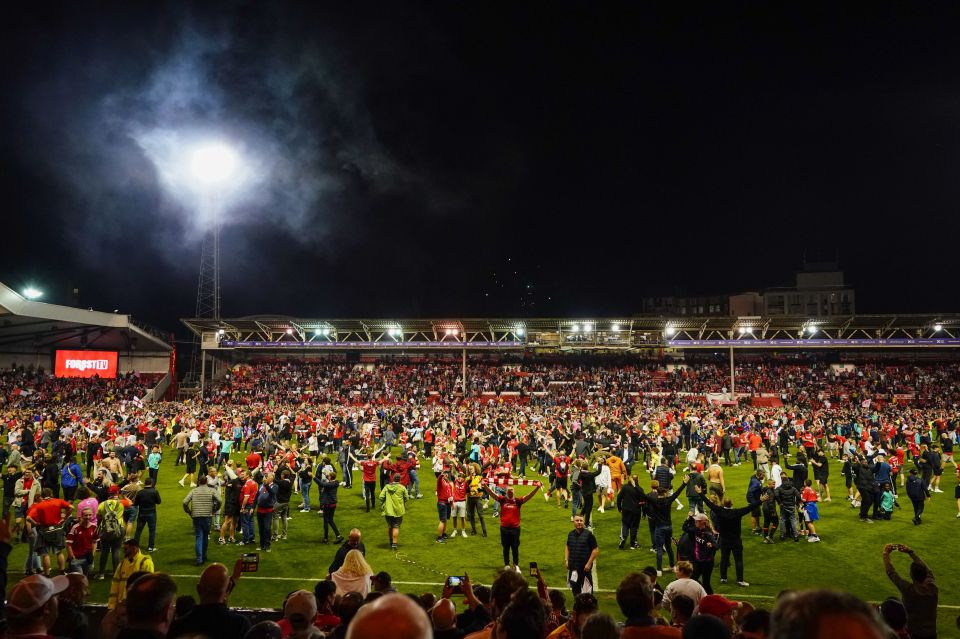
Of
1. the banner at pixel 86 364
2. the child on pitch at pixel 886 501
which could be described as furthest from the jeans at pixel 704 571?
the banner at pixel 86 364

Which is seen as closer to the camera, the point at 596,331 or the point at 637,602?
A: the point at 637,602

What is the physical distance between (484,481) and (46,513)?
28.2 feet

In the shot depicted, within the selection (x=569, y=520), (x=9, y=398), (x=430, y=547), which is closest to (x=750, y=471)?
Result: (x=569, y=520)

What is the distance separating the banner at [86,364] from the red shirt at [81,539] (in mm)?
43780

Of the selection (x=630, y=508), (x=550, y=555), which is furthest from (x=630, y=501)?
(x=550, y=555)

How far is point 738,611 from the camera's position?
5453mm

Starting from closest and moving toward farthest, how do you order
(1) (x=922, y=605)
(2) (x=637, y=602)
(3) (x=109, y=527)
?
(2) (x=637, y=602) < (1) (x=922, y=605) < (3) (x=109, y=527)

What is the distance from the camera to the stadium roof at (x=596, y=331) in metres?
43.6

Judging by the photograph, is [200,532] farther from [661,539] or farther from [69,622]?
[661,539]

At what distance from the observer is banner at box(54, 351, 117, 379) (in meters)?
47.2

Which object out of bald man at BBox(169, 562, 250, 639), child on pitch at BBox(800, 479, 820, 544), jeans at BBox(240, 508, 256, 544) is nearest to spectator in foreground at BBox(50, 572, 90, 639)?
bald man at BBox(169, 562, 250, 639)

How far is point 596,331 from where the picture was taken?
4494 cm

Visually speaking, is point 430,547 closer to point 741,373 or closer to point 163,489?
point 163,489

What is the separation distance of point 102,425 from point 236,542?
16413 mm
